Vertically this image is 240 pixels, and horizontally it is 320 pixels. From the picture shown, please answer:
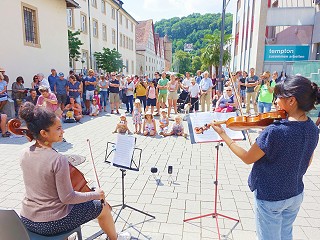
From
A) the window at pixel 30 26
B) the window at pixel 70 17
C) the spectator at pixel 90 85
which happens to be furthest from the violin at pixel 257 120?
the window at pixel 70 17

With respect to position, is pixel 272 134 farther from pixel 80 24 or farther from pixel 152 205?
pixel 80 24

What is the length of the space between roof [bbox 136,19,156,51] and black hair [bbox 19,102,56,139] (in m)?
45.9

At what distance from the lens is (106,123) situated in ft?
33.7

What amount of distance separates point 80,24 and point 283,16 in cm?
1599

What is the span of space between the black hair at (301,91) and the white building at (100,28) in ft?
68.5

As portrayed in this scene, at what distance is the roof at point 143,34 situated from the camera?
153ft

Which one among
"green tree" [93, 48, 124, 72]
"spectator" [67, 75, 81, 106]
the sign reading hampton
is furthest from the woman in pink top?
"green tree" [93, 48, 124, 72]

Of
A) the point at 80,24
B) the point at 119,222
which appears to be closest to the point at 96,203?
the point at 119,222

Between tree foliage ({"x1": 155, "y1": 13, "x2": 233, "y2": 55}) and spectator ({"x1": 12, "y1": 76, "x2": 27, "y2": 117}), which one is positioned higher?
tree foliage ({"x1": 155, "y1": 13, "x2": 233, "y2": 55})

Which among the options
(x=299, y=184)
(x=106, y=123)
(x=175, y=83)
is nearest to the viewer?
(x=299, y=184)

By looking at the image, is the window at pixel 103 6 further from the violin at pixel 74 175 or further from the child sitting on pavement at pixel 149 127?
the violin at pixel 74 175

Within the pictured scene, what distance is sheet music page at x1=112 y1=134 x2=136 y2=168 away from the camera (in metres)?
3.36

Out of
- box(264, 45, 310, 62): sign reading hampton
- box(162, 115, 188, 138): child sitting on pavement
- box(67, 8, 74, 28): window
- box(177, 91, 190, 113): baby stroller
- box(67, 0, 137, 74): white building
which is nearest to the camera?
box(162, 115, 188, 138): child sitting on pavement

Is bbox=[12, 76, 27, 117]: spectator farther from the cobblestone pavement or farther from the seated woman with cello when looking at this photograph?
the seated woman with cello
